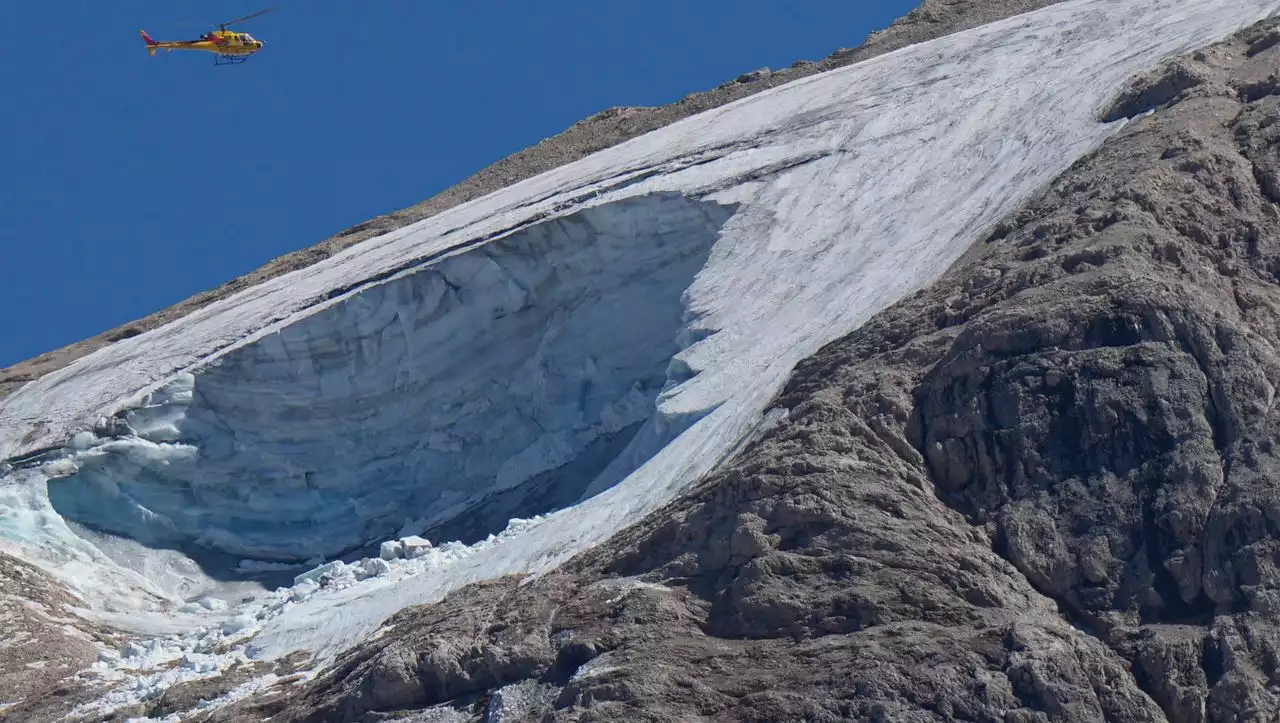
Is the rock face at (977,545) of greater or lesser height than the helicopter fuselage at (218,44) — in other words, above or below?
below

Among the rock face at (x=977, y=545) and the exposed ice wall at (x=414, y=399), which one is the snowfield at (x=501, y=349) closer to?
the exposed ice wall at (x=414, y=399)

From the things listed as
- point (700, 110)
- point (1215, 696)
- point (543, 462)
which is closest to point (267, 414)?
point (543, 462)

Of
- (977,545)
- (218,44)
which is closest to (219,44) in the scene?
(218,44)

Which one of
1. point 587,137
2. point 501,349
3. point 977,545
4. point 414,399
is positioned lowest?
point 977,545

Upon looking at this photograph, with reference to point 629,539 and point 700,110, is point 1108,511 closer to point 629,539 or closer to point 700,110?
point 629,539

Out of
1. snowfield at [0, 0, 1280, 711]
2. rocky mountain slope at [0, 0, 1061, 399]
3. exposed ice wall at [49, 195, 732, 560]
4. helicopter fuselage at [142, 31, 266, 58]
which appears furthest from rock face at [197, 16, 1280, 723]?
helicopter fuselage at [142, 31, 266, 58]

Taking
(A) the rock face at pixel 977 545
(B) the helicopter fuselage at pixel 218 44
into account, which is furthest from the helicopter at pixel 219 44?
(A) the rock face at pixel 977 545

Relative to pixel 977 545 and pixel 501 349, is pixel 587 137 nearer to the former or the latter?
pixel 501 349
